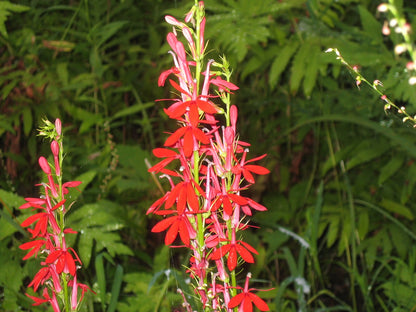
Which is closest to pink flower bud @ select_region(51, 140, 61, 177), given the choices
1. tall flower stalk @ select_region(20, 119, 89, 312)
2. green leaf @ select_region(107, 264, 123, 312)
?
tall flower stalk @ select_region(20, 119, 89, 312)

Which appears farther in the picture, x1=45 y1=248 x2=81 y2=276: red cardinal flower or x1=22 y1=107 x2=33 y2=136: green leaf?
x1=22 y1=107 x2=33 y2=136: green leaf

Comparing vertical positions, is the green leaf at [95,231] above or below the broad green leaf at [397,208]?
above

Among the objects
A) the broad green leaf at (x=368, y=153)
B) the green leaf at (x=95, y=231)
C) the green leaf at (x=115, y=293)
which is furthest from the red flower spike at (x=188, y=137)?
the broad green leaf at (x=368, y=153)

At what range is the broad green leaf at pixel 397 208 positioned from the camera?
→ 269 centimetres

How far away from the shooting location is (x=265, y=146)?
3.11 m

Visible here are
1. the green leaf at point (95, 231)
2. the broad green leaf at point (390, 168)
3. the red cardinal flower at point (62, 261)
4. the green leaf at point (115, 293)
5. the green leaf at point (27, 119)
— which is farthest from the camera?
the green leaf at point (27, 119)

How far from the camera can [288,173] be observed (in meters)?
3.25

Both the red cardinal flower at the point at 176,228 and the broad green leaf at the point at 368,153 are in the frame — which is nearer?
the red cardinal flower at the point at 176,228

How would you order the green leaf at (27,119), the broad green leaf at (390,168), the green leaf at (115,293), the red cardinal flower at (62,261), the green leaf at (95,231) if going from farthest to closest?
the green leaf at (27,119)
the broad green leaf at (390,168)
the green leaf at (95,231)
the green leaf at (115,293)
the red cardinal flower at (62,261)

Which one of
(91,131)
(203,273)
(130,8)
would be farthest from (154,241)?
(203,273)

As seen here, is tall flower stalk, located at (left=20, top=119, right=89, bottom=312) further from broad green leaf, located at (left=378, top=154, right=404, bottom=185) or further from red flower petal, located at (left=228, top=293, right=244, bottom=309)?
broad green leaf, located at (left=378, top=154, right=404, bottom=185)

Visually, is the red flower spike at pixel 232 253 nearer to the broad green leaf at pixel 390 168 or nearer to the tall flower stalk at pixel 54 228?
the tall flower stalk at pixel 54 228

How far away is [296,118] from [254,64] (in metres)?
0.66

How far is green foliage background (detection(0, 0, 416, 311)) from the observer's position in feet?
7.65
